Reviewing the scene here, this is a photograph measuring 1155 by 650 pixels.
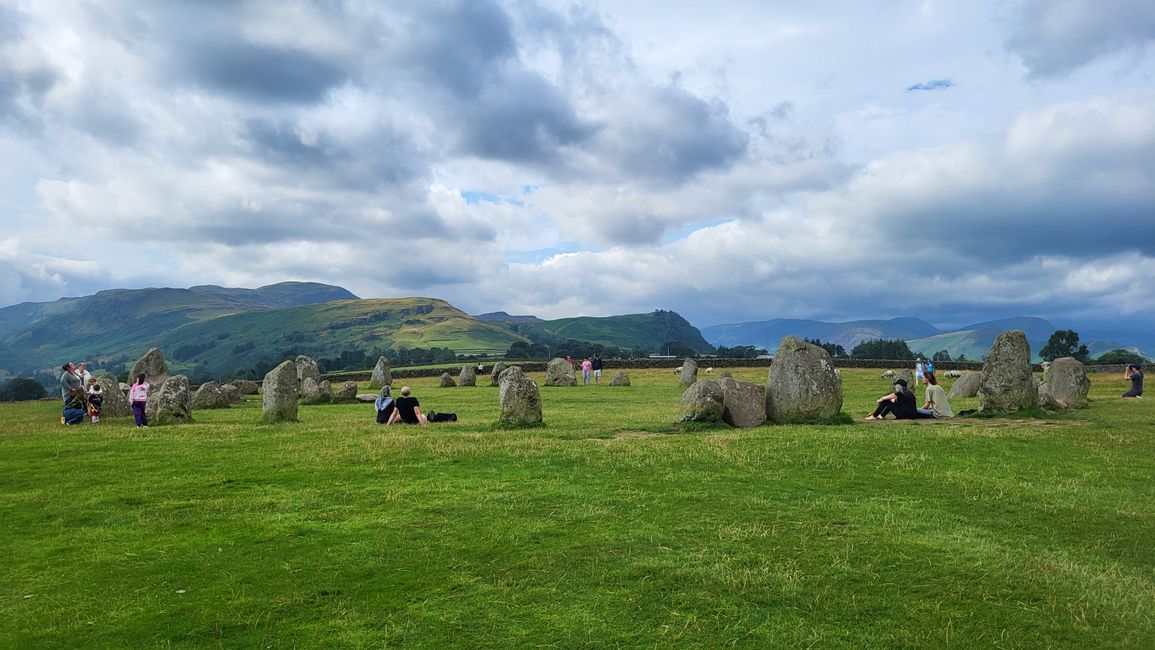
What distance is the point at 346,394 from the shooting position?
3681 cm

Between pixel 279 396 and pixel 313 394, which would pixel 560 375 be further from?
pixel 279 396

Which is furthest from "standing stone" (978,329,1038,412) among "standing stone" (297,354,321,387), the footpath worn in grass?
"standing stone" (297,354,321,387)

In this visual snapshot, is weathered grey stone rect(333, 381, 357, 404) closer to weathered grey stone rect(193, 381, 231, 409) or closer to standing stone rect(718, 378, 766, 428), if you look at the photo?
weathered grey stone rect(193, 381, 231, 409)

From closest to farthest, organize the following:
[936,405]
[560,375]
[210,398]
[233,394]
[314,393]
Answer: [936,405] → [210,398] → [314,393] → [233,394] → [560,375]

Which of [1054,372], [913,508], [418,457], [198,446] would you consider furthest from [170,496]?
[1054,372]

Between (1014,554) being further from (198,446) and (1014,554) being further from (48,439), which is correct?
(48,439)

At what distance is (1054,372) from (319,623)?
96.7 ft

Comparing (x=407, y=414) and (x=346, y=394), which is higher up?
(x=346, y=394)

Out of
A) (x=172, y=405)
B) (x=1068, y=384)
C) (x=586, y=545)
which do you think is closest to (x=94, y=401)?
(x=172, y=405)

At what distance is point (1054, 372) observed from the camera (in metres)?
27.1

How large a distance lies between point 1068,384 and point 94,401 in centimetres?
3647

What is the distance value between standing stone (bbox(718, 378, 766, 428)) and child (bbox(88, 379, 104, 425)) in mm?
21486

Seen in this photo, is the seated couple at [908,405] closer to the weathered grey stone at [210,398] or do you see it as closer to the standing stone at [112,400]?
the standing stone at [112,400]

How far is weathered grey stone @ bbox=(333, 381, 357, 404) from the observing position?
36188mm
